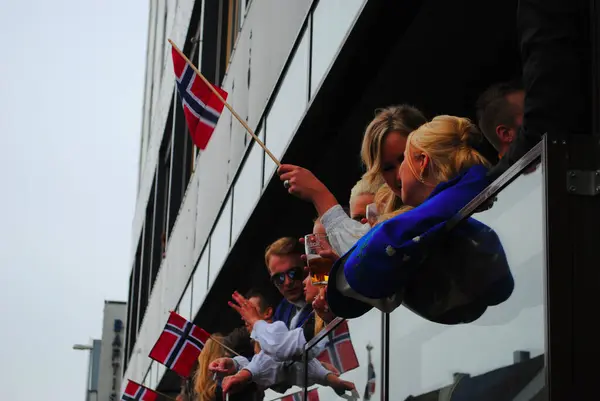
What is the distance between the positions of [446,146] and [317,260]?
4.73ft

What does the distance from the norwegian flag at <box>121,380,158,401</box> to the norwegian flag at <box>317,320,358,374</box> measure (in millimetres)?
15710

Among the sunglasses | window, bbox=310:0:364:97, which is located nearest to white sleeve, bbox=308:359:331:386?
the sunglasses

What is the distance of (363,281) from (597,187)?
1.10m

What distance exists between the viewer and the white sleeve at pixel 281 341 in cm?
721

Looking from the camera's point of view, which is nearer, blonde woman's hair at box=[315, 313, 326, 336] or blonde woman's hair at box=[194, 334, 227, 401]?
blonde woman's hair at box=[315, 313, 326, 336]

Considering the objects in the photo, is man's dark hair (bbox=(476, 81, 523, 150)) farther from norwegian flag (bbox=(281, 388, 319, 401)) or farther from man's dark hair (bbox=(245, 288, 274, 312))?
man's dark hair (bbox=(245, 288, 274, 312))

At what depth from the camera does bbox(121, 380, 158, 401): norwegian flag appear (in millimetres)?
21594

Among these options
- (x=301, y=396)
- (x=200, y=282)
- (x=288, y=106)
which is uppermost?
(x=200, y=282)

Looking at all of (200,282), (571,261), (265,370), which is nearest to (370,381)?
(571,261)

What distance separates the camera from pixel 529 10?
147 inches

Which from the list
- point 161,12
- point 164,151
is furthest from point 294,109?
point 161,12

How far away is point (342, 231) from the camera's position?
5.77 metres

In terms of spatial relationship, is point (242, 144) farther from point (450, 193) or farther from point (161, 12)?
point (161, 12)

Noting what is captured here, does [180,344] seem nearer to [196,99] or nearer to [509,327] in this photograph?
[196,99]
